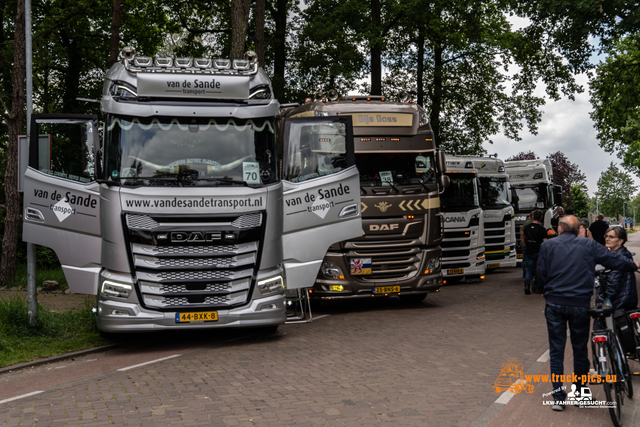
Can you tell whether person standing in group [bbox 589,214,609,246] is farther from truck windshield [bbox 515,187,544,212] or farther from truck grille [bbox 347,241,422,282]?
truck grille [bbox 347,241,422,282]

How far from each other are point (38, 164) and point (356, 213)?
446cm

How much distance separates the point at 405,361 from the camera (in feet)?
26.5

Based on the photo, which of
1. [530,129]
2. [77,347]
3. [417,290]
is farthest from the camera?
[530,129]

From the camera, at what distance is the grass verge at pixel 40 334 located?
29.0 ft

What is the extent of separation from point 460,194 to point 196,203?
392 inches

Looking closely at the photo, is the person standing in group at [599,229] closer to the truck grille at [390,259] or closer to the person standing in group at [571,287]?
the truck grille at [390,259]

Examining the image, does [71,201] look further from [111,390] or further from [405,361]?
[405,361]

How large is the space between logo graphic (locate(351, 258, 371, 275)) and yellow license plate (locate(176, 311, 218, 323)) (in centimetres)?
378

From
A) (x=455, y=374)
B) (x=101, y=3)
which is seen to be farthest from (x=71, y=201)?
(x=101, y=3)

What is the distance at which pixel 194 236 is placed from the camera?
8562 mm

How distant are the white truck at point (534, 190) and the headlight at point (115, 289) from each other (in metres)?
17.7

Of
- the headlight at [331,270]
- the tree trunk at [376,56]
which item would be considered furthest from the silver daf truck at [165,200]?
the tree trunk at [376,56]

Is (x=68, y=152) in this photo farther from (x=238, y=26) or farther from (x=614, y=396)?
(x=238, y=26)

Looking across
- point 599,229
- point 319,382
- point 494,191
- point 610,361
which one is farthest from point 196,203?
point 494,191
